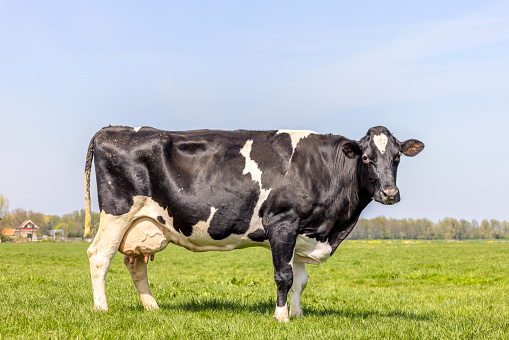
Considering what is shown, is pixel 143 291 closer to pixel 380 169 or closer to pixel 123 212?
pixel 123 212

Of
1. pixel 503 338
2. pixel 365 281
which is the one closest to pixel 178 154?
pixel 503 338

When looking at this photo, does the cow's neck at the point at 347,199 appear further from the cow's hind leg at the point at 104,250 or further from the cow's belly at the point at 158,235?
the cow's hind leg at the point at 104,250

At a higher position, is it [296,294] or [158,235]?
[158,235]

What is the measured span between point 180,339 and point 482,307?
6.98 metres

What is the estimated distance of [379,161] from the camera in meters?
7.97

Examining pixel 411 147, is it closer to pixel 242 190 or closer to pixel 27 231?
pixel 242 190

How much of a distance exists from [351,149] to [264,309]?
3.18 metres

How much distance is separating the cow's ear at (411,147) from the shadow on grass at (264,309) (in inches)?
106

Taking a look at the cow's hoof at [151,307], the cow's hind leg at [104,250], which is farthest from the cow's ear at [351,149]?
the cow's hoof at [151,307]

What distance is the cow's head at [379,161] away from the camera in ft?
25.5

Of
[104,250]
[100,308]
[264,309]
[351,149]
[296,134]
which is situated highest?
[296,134]

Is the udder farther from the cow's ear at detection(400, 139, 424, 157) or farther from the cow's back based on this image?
the cow's ear at detection(400, 139, 424, 157)

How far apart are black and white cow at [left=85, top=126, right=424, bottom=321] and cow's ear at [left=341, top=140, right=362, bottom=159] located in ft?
0.05

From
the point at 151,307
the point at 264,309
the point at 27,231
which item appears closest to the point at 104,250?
the point at 151,307
